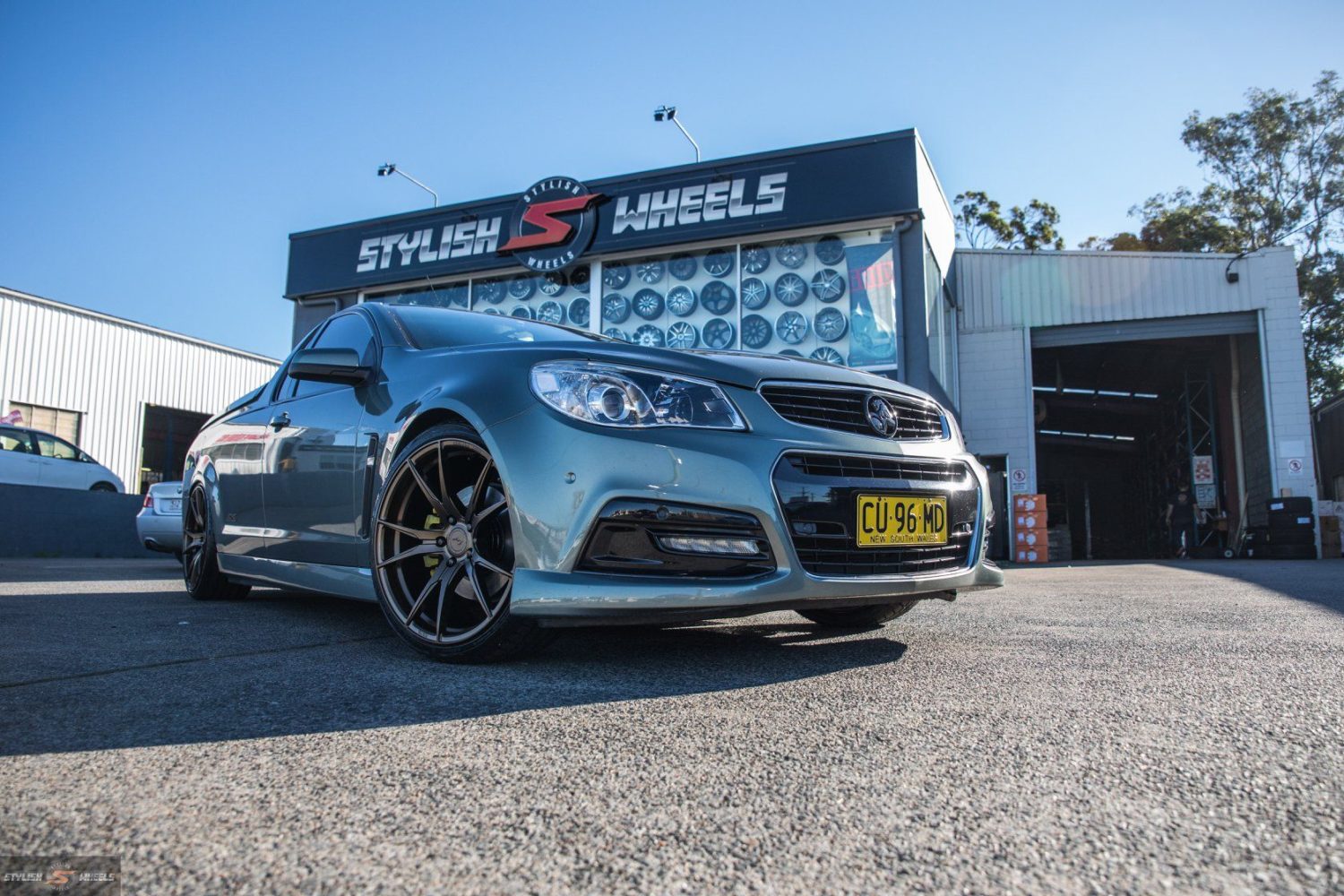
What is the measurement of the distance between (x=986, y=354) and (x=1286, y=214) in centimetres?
2053

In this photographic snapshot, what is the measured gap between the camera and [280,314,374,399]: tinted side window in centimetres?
355

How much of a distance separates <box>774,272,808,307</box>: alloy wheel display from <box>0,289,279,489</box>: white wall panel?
18644 mm

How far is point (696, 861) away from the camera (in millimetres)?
1081

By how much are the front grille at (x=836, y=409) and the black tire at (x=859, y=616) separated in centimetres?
77

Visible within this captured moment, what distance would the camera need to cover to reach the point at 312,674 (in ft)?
7.72

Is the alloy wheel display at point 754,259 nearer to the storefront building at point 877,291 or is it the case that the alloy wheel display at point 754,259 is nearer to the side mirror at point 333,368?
the storefront building at point 877,291

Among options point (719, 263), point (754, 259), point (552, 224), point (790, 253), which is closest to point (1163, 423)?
point (790, 253)

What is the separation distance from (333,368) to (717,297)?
1068 centimetres

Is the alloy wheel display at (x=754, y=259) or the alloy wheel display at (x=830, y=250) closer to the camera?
the alloy wheel display at (x=830, y=250)

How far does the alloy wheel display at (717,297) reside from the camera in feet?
44.1

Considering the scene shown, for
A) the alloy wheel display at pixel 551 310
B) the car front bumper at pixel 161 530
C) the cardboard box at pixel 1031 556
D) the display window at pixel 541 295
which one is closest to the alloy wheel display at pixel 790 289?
the display window at pixel 541 295

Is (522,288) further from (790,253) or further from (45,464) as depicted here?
(45,464)

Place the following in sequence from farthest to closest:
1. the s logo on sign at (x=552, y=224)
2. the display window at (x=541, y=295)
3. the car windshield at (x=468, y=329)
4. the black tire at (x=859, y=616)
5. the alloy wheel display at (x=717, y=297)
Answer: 1. the display window at (x=541, y=295)
2. the s logo on sign at (x=552, y=224)
3. the alloy wheel display at (x=717, y=297)
4. the black tire at (x=859, y=616)
5. the car windshield at (x=468, y=329)

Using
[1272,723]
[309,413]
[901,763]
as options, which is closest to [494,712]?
[901,763]
